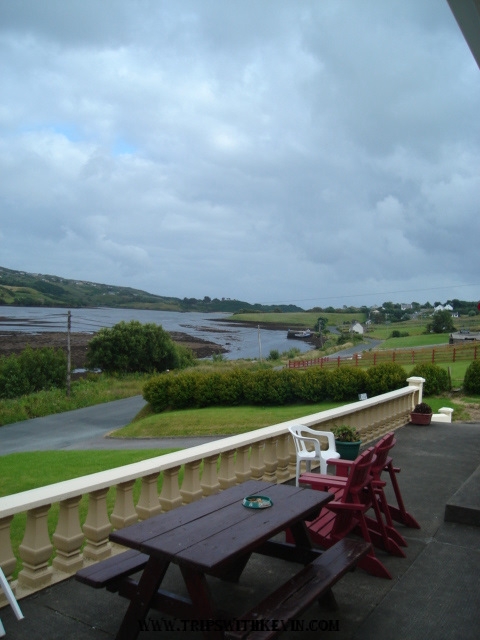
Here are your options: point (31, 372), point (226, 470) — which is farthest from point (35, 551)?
point (31, 372)

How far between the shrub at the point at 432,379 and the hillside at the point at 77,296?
71232 millimetres

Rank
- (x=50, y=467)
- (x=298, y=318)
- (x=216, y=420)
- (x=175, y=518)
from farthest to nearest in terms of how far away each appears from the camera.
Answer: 1. (x=298, y=318)
2. (x=216, y=420)
3. (x=50, y=467)
4. (x=175, y=518)

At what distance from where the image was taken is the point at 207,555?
2754mm

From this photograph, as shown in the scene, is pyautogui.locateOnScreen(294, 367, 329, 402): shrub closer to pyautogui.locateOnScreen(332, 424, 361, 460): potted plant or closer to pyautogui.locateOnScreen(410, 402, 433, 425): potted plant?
pyautogui.locateOnScreen(410, 402, 433, 425): potted plant

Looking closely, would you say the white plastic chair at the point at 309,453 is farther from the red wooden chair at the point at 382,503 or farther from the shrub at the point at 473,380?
the shrub at the point at 473,380

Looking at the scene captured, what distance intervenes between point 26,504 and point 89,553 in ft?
3.22

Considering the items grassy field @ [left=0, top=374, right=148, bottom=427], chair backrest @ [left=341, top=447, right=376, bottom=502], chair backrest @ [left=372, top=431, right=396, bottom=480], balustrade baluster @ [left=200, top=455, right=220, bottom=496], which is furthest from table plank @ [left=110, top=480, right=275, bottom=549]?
grassy field @ [left=0, top=374, right=148, bottom=427]

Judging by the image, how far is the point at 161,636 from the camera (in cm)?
339

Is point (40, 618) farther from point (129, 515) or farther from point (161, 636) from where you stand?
point (129, 515)

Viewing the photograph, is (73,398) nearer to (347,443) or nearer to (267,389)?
(267,389)

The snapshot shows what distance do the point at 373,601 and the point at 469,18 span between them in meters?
3.87

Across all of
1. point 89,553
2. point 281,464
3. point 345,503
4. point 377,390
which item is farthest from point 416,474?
point 377,390

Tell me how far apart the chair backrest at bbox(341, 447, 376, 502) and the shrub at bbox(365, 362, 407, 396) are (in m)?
Result: 23.3

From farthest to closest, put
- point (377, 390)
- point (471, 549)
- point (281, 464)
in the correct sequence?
point (377, 390) → point (281, 464) → point (471, 549)
